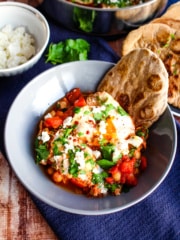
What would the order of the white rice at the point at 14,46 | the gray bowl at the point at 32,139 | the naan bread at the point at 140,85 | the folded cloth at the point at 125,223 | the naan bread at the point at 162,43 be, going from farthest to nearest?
the white rice at the point at 14,46
the naan bread at the point at 162,43
the naan bread at the point at 140,85
the folded cloth at the point at 125,223
the gray bowl at the point at 32,139

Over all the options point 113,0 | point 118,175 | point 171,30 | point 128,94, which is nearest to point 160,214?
point 118,175

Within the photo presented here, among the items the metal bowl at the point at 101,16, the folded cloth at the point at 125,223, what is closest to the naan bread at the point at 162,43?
the metal bowl at the point at 101,16

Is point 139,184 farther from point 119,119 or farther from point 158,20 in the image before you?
point 158,20

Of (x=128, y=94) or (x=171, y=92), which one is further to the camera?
(x=171, y=92)

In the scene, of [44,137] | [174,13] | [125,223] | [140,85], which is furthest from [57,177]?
[174,13]

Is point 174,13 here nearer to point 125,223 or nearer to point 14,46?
point 14,46

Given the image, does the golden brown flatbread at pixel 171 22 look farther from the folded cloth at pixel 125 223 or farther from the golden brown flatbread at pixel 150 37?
the folded cloth at pixel 125 223

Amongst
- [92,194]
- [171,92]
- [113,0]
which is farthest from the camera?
[113,0]
